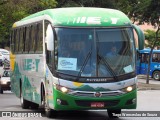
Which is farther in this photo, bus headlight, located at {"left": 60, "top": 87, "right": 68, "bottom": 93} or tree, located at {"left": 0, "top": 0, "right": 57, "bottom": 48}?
tree, located at {"left": 0, "top": 0, "right": 57, "bottom": 48}

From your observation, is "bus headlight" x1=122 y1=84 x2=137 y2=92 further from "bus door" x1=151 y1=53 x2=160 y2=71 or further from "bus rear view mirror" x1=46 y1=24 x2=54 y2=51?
"bus door" x1=151 y1=53 x2=160 y2=71

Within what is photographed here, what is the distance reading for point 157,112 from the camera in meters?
17.5

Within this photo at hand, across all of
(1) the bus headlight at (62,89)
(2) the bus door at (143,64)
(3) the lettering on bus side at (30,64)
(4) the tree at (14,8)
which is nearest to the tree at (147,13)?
(4) the tree at (14,8)

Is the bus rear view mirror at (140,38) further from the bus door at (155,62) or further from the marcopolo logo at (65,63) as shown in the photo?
the bus door at (155,62)

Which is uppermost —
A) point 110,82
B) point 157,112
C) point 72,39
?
point 72,39

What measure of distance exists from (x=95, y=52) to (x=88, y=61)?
1.08ft

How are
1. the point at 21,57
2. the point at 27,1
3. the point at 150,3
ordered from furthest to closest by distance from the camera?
1. the point at 150,3
2. the point at 27,1
3. the point at 21,57

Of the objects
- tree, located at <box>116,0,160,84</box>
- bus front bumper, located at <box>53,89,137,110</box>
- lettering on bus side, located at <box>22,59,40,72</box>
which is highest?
tree, located at <box>116,0,160,84</box>

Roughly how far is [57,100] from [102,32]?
2.16 meters

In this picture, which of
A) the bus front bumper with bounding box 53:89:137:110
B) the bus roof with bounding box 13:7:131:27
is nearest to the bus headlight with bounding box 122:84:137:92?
the bus front bumper with bounding box 53:89:137:110

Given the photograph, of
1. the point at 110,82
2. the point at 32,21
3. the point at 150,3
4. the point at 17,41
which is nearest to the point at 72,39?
the point at 110,82

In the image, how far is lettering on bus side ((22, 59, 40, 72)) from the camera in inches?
649

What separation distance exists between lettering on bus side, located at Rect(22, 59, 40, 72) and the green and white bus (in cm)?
132

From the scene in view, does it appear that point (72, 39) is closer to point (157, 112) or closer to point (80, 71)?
point (80, 71)
